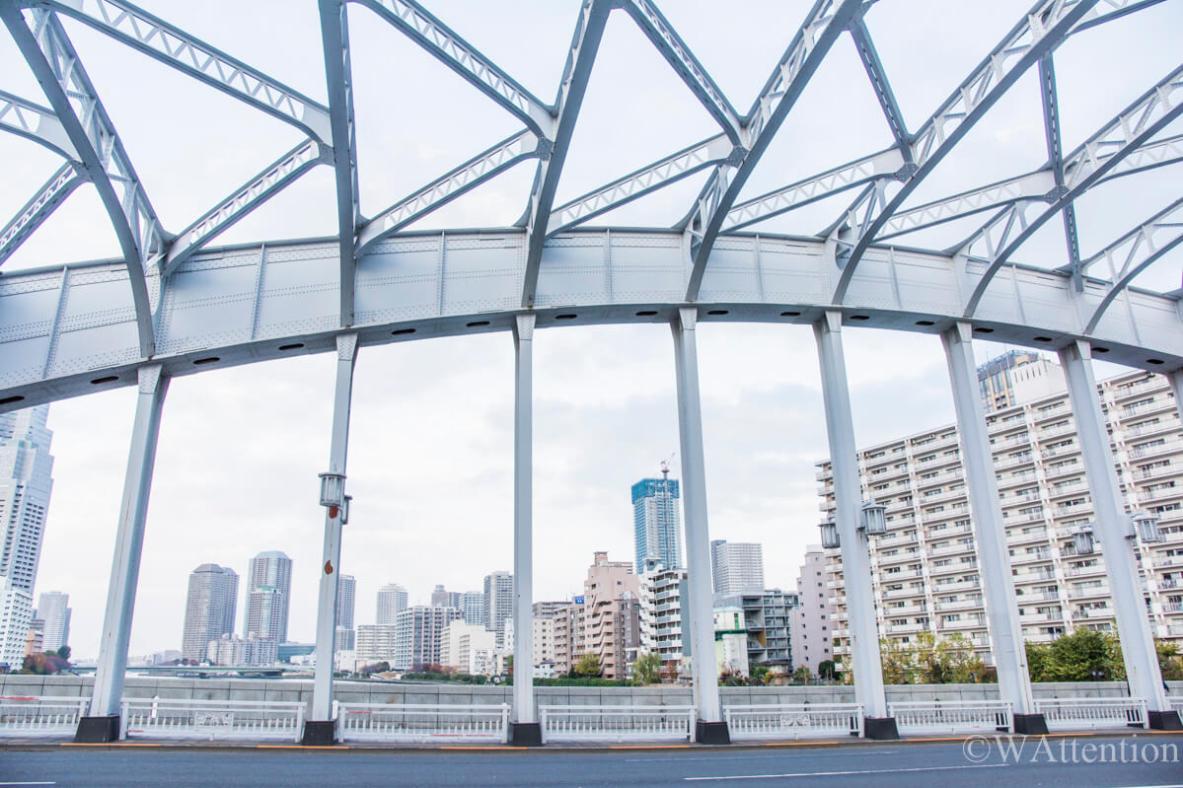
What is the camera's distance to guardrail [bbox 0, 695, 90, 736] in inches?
412

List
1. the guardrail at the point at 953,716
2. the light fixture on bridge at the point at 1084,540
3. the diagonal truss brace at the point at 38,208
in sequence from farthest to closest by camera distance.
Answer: the light fixture on bridge at the point at 1084,540 < the guardrail at the point at 953,716 < the diagonal truss brace at the point at 38,208

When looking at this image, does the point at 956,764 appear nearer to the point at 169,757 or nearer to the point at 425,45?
the point at 169,757

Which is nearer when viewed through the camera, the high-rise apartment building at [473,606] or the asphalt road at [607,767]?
the asphalt road at [607,767]

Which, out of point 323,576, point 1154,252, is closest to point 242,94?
point 323,576

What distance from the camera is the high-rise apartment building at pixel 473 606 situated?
175025 millimetres

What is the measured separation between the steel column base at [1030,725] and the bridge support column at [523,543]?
8593mm

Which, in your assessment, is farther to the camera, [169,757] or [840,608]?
[840,608]

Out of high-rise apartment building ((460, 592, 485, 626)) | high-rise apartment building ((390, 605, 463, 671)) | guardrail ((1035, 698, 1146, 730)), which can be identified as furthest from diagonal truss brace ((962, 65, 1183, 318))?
high-rise apartment building ((460, 592, 485, 626))

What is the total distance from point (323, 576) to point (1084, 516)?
60625mm

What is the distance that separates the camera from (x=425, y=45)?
9.28 metres

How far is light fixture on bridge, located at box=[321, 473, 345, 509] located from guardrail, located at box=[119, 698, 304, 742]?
9.73ft

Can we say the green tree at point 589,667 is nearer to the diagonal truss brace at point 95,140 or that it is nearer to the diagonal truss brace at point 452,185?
the diagonal truss brace at point 452,185

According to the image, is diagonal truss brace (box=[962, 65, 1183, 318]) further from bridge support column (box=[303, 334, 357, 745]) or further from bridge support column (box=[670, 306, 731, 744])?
bridge support column (box=[303, 334, 357, 745])

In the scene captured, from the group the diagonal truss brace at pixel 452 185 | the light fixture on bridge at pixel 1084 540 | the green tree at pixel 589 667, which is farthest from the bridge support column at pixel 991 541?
the green tree at pixel 589 667
